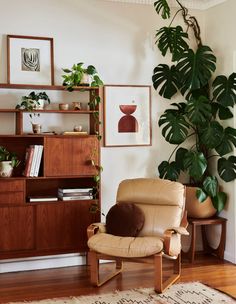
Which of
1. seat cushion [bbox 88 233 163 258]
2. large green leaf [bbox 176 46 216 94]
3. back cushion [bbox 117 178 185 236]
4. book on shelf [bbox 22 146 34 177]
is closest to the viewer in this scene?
seat cushion [bbox 88 233 163 258]

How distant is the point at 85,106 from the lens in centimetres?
501

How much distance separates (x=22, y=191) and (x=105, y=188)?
0.98 metres

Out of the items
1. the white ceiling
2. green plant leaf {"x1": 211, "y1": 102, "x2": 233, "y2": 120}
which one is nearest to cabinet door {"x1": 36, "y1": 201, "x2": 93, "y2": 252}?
green plant leaf {"x1": 211, "y1": 102, "x2": 233, "y2": 120}

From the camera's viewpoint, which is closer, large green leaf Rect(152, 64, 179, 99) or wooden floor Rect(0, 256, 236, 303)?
wooden floor Rect(0, 256, 236, 303)

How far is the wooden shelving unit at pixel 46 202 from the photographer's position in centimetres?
450

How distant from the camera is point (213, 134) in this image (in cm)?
495

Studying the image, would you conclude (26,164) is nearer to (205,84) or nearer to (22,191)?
(22,191)

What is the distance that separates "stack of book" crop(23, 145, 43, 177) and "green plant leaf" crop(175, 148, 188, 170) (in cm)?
158

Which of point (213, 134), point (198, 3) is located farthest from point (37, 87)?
point (198, 3)

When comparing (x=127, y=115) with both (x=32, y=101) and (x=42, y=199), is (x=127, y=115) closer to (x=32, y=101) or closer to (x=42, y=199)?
(x=32, y=101)

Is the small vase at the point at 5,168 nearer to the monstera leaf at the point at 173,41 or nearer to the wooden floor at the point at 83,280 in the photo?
the wooden floor at the point at 83,280

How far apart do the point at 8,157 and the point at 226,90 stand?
7.76ft

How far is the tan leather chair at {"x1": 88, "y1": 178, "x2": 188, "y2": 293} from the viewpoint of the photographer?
3.95m

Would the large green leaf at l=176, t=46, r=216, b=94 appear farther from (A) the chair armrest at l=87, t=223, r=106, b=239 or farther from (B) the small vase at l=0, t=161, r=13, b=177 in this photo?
(B) the small vase at l=0, t=161, r=13, b=177
